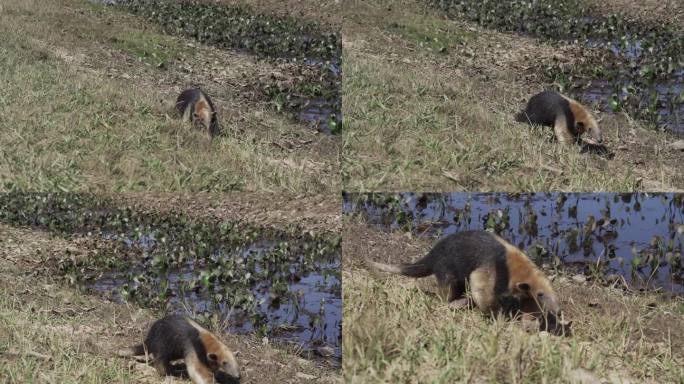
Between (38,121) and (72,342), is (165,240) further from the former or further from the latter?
(72,342)

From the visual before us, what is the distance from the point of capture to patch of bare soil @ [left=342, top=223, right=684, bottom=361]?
19.0 ft

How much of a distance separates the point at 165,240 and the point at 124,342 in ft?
9.69

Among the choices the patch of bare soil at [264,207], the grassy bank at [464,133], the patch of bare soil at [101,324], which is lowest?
the patch of bare soil at [101,324]

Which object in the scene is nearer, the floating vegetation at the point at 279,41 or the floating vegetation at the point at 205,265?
the floating vegetation at the point at 205,265

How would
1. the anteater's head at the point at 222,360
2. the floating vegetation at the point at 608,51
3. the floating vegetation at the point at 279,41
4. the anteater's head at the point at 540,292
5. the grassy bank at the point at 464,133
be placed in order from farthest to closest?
the floating vegetation at the point at 279,41
the floating vegetation at the point at 608,51
the grassy bank at the point at 464,133
the anteater's head at the point at 222,360
the anteater's head at the point at 540,292

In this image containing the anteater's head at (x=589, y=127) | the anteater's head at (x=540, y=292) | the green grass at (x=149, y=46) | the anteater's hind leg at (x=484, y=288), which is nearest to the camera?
the anteater's head at (x=540, y=292)

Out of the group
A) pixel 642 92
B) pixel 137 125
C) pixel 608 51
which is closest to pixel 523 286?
pixel 137 125

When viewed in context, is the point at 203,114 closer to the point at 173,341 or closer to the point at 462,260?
the point at 173,341

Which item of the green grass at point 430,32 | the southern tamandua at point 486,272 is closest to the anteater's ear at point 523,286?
the southern tamandua at point 486,272

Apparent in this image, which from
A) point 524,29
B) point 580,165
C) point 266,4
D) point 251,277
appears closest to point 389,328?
point 251,277

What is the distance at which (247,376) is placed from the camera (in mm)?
6652

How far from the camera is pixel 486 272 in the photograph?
5945 mm

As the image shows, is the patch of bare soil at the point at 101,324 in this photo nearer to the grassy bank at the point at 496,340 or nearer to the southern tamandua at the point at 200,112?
the grassy bank at the point at 496,340

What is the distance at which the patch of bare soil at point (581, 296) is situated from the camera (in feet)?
19.0
